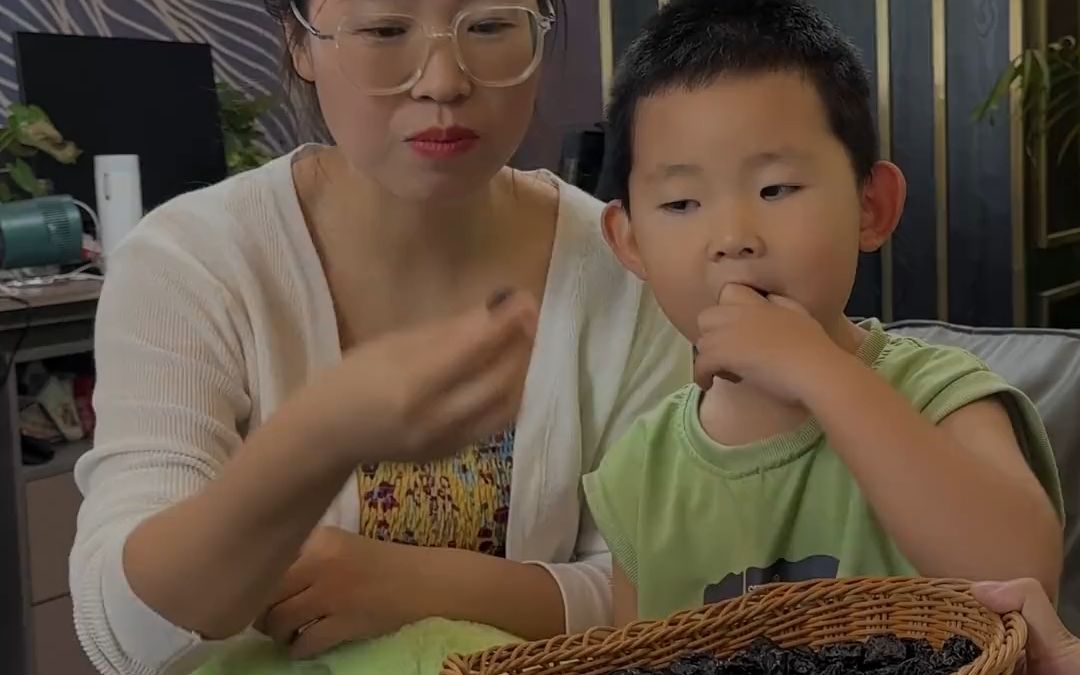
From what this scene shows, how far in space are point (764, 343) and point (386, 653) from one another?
1.29 feet

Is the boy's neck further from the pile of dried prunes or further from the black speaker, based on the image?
the black speaker

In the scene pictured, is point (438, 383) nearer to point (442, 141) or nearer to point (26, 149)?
point (442, 141)

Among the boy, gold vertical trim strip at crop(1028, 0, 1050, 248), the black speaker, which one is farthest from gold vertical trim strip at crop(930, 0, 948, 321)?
the boy

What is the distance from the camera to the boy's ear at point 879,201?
101 cm

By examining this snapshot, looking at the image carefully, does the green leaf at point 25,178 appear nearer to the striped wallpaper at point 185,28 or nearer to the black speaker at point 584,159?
the striped wallpaper at point 185,28

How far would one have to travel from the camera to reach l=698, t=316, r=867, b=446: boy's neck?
1013mm

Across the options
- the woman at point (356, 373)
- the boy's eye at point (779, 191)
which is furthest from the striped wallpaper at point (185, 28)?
the boy's eye at point (779, 191)

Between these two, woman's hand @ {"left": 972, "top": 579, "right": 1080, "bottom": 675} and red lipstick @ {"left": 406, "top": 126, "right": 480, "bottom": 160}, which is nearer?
woman's hand @ {"left": 972, "top": 579, "right": 1080, "bottom": 675}

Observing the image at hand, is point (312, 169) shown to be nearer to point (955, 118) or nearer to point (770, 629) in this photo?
point (770, 629)

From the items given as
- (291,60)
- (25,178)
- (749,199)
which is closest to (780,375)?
(749,199)

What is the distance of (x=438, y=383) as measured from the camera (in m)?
0.69

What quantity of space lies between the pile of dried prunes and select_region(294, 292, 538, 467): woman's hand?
0.59ft

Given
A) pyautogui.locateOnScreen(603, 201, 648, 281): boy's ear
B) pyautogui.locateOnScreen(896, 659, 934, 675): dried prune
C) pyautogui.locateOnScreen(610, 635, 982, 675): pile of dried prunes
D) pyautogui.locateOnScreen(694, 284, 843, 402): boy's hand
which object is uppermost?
pyautogui.locateOnScreen(603, 201, 648, 281): boy's ear

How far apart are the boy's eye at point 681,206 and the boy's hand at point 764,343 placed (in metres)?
0.08
